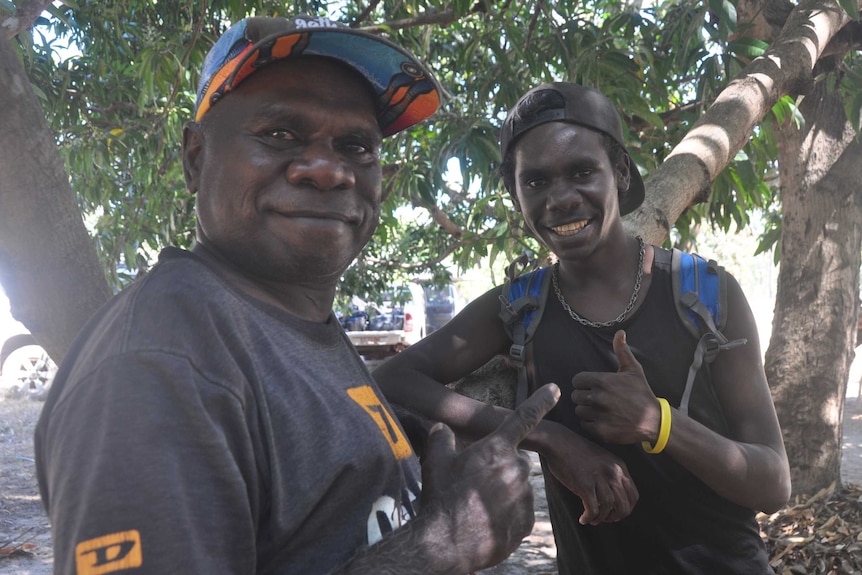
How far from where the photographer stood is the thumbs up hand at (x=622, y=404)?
66.9 inches

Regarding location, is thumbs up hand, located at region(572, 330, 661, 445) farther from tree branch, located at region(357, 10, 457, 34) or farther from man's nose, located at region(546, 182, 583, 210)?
tree branch, located at region(357, 10, 457, 34)

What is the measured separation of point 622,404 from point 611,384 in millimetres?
49

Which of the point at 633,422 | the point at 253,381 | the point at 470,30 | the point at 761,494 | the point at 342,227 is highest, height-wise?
the point at 470,30

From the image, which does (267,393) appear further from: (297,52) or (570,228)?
(570,228)

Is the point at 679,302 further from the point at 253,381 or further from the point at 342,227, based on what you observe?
the point at 253,381

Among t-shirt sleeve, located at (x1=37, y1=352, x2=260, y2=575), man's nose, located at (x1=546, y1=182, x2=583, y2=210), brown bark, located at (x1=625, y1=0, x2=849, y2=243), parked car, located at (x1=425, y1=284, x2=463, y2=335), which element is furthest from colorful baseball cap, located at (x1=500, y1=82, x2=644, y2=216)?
parked car, located at (x1=425, y1=284, x2=463, y2=335)

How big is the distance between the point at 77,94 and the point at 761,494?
4.22 meters

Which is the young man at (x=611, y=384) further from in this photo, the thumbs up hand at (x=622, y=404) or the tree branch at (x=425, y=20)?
the tree branch at (x=425, y=20)

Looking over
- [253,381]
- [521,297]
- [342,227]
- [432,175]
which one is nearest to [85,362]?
[253,381]

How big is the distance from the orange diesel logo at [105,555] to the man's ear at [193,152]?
70 cm

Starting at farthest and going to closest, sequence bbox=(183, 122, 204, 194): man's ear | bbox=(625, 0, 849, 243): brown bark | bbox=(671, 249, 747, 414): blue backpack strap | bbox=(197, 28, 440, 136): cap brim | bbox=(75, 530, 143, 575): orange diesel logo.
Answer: bbox=(625, 0, 849, 243): brown bark, bbox=(671, 249, 747, 414): blue backpack strap, bbox=(183, 122, 204, 194): man's ear, bbox=(197, 28, 440, 136): cap brim, bbox=(75, 530, 143, 575): orange diesel logo

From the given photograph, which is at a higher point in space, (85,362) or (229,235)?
(229,235)

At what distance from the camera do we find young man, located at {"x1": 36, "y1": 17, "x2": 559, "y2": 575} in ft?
2.81

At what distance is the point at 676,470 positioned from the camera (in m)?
1.90
